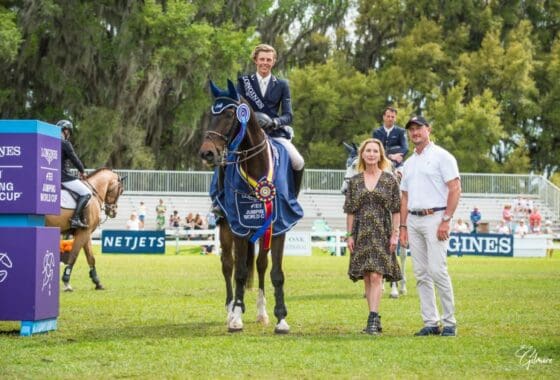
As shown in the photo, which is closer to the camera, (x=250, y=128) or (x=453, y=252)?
(x=250, y=128)

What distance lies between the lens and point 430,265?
455 inches

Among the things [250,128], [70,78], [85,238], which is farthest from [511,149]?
[250,128]

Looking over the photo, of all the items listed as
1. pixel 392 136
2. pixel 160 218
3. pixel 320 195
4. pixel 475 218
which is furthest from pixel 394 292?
pixel 320 195

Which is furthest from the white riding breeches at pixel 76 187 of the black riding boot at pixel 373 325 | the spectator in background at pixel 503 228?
the spectator in background at pixel 503 228

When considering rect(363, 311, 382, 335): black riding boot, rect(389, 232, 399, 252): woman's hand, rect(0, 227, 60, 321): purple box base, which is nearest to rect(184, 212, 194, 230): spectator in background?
rect(389, 232, 399, 252): woman's hand

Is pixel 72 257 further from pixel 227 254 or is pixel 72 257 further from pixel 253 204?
pixel 253 204

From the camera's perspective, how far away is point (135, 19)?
51375mm

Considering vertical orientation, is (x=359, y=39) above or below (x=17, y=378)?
above

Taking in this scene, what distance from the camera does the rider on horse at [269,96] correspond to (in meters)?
12.6

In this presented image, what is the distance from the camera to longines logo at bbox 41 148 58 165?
1162 cm

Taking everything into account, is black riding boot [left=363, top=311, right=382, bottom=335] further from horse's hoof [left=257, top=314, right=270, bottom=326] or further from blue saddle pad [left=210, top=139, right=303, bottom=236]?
horse's hoof [left=257, top=314, right=270, bottom=326]

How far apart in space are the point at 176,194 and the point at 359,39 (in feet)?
70.7

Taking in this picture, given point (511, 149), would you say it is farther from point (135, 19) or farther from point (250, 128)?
point (250, 128)

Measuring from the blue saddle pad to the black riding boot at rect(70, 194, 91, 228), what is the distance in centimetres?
697
